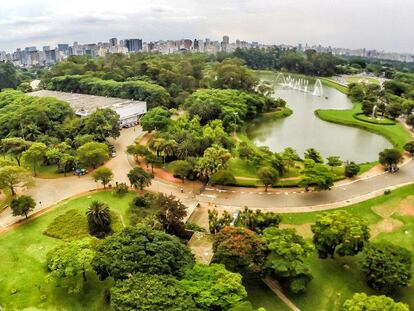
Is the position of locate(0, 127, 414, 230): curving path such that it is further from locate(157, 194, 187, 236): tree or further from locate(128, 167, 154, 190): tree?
locate(157, 194, 187, 236): tree

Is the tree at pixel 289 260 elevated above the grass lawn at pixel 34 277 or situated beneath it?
elevated above

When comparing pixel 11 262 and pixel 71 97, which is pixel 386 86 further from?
pixel 11 262

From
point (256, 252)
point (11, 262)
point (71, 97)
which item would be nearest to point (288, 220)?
point (256, 252)

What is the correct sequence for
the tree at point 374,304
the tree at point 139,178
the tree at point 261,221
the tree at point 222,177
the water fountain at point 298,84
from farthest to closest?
the water fountain at point 298,84 < the tree at point 222,177 < the tree at point 139,178 < the tree at point 261,221 < the tree at point 374,304

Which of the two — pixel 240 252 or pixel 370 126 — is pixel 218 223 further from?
pixel 370 126

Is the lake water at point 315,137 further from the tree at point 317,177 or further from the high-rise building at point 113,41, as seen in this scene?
the high-rise building at point 113,41

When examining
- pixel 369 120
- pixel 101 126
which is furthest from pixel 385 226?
pixel 101 126

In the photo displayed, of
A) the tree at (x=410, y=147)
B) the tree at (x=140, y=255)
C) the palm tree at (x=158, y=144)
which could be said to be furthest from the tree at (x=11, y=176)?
the tree at (x=410, y=147)
